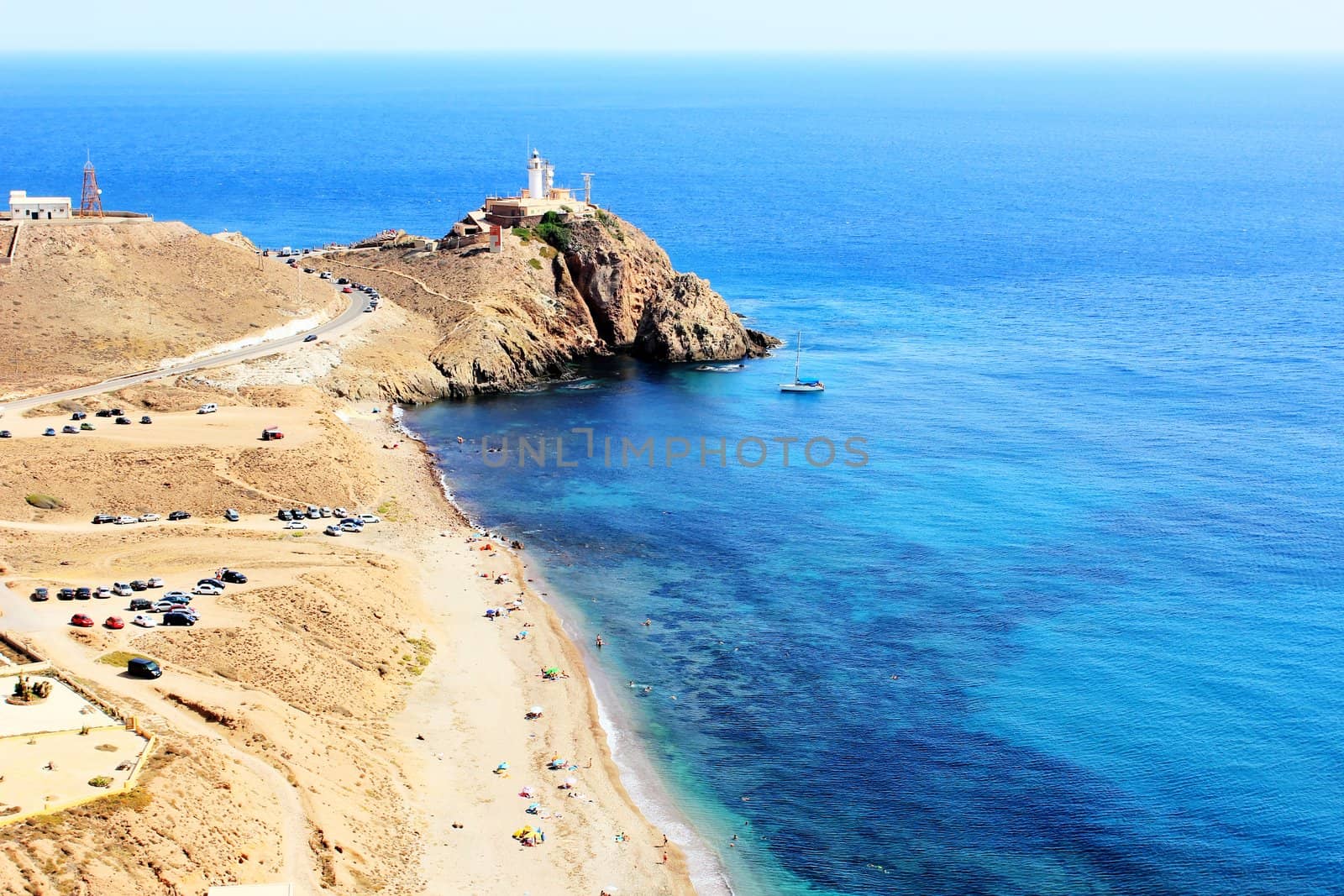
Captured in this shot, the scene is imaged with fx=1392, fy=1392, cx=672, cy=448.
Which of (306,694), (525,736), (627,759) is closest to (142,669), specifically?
(306,694)

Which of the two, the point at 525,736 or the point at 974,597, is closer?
the point at 525,736

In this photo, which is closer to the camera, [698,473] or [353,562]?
[353,562]

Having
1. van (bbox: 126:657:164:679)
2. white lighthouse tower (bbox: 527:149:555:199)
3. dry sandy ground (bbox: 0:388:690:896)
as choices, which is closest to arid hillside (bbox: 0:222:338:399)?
dry sandy ground (bbox: 0:388:690:896)

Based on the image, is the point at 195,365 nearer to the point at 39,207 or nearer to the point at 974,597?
the point at 39,207

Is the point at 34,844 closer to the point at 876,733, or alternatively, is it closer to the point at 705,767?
the point at 705,767

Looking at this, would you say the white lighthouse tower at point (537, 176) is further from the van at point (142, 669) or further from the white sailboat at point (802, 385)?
the van at point (142, 669)

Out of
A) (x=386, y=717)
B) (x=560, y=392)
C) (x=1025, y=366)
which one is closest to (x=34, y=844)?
(x=386, y=717)

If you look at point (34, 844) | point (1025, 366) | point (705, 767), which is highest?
point (1025, 366)
